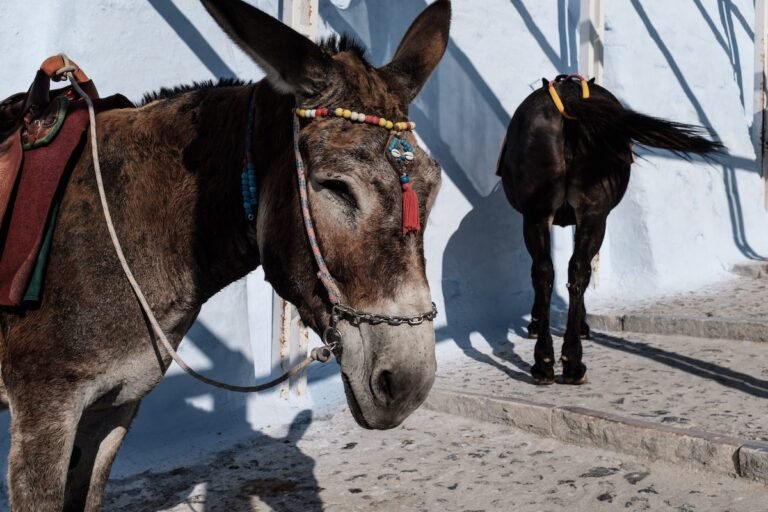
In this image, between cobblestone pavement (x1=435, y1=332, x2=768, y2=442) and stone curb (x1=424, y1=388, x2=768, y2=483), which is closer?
stone curb (x1=424, y1=388, x2=768, y2=483)

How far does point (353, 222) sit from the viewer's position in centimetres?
146

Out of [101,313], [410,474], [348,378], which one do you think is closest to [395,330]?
[348,378]

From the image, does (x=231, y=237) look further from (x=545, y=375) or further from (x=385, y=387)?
(x=545, y=375)

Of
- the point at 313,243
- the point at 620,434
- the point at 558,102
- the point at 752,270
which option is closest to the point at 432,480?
the point at 620,434

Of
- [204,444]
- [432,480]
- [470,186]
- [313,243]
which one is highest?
[470,186]

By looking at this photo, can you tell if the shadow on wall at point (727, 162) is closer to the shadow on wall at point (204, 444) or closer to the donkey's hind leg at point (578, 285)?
the donkey's hind leg at point (578, 285)

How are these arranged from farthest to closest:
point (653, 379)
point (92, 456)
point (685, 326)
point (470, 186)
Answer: point (470, 186) < point (685, 326) < point (653, 379) < point (92, 456)

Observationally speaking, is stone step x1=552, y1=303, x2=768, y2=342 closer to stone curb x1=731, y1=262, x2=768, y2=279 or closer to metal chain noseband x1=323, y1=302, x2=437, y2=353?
stone curb x1=731, y1=262, x2=768, y2=279

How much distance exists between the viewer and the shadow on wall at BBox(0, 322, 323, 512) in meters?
3.12

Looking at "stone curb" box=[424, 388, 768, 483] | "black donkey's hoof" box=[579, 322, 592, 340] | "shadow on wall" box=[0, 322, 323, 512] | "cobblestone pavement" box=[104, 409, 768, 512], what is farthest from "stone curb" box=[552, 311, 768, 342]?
"shadow on wall" box=[0, 322, 323, 512]

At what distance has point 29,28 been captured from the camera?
3330 mm

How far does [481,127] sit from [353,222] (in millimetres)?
5104

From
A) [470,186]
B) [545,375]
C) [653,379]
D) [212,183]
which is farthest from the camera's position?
[470,186]

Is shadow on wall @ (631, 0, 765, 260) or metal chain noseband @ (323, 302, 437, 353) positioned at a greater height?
shadow on wall @ (631, 0, 765, 260)
